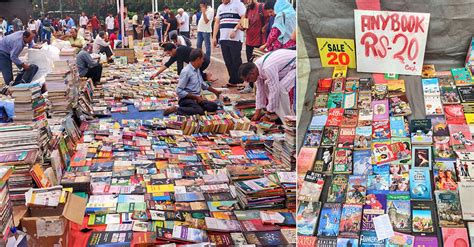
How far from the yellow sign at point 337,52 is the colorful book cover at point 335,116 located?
18cm

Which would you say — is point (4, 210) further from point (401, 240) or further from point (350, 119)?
point (401, 240)

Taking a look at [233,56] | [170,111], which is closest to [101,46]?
[233,56]

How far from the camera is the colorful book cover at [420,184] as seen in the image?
186cm

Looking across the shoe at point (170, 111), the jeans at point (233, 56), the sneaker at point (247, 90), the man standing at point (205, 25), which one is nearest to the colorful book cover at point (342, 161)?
the shoe at point (170, 111)

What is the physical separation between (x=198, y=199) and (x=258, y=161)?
1.13 metres

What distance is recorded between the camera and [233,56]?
8984 mm

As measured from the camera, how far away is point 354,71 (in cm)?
199

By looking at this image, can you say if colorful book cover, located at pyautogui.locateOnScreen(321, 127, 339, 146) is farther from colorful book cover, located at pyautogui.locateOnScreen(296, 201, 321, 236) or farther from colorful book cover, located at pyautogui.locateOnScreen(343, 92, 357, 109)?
colorful book cover, located at pyautogui.locateOnScreen(296, 201, 321, 236)

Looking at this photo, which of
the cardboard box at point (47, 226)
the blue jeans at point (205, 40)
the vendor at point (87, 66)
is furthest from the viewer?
the blue jeans at point (205, 40)

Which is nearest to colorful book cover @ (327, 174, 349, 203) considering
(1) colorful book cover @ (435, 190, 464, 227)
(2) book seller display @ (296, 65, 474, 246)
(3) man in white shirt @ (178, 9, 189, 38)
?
(2) book seller display @ (296, 65, 474, 246)

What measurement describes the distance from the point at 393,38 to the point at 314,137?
474 mm

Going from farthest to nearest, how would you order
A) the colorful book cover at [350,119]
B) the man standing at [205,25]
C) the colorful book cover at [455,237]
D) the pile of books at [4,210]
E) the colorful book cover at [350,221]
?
the man standing at [205,25], the pile of books at [4,210], the colorful book cover at [350,119], the colorful book cover at [350,221], the colorful book cover at [455,237]

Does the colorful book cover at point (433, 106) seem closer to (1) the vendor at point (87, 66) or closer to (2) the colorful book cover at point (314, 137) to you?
(2) the colorful book cover at point (314, 137)

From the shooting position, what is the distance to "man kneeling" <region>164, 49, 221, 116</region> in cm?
651
